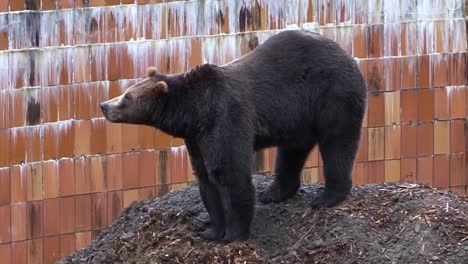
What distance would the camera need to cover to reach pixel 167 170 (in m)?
13.8

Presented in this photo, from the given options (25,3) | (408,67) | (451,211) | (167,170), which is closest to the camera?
(451,211)

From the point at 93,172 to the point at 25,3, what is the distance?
1.60 m

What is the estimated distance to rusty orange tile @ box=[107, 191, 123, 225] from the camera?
13.6 meters

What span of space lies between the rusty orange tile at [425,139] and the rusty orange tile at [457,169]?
0.33m

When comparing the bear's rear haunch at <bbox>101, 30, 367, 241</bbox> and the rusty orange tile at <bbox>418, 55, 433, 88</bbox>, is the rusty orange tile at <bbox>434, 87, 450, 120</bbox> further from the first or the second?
the bear's rear haunch at <bbox>101, 30, 367, 241</bbox>

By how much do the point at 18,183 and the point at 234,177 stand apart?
2761 mm

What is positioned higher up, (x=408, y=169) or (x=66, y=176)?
(x=66, y=176)

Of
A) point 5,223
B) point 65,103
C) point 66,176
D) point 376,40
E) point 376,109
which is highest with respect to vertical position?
point 376,40

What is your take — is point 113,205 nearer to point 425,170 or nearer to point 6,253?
point 6,253

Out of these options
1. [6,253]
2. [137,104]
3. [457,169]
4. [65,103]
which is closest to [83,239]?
[6,253]

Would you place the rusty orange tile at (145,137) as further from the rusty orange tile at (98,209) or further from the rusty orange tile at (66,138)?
the rusty orange tile at (66,138)

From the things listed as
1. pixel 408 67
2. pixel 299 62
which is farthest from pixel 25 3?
pixel 408 67

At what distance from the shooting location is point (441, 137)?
50.3 ft

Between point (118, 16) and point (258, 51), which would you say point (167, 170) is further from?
point (258, 51)
